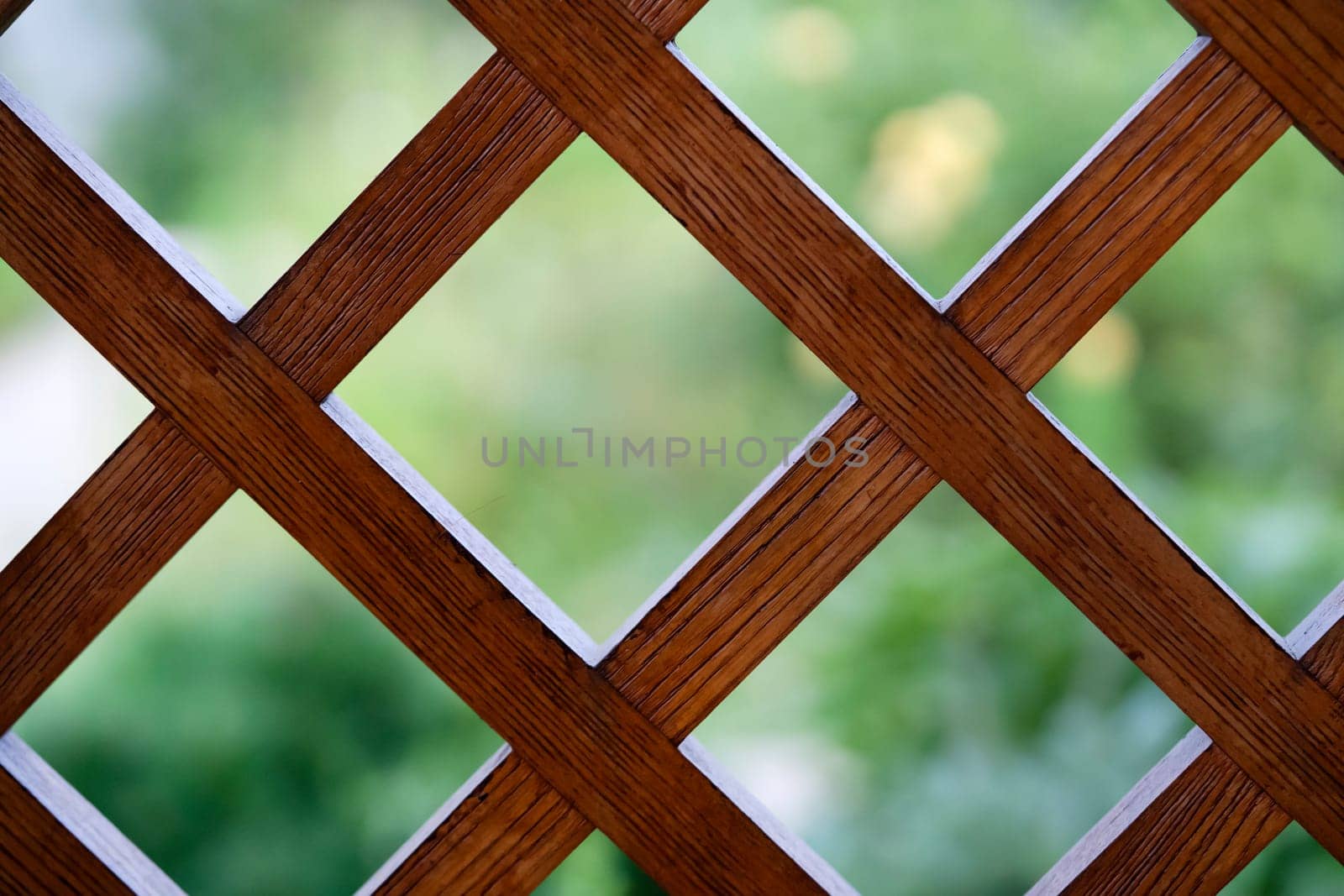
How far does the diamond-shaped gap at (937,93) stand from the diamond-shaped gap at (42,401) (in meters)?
0.93

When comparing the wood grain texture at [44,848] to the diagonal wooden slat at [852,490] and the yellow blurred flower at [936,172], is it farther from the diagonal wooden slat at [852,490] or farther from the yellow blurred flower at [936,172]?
the yellow blurred flower at [936,172]

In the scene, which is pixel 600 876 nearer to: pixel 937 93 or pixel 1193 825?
pixel 1193 825

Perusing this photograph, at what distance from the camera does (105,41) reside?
61.1 inches

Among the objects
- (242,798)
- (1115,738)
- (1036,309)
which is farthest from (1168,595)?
(242,798)

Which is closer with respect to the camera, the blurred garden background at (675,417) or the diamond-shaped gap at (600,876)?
the diamond-shaped gap at (600,876)

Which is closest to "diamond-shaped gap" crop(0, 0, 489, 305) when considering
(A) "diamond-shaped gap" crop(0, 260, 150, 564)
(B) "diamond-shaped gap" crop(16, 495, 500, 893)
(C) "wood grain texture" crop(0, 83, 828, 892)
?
(A) "diamond-shaped gap" crop(0, 260, 150, 564)

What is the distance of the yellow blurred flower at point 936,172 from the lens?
157cm

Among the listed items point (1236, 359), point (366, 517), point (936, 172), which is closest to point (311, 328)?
point (366, 517)

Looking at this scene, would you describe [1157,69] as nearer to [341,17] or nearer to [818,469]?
[341,17]

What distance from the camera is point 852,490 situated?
0.62m

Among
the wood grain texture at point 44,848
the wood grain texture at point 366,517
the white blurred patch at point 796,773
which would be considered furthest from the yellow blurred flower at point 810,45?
the wood grain texture at point 44,848

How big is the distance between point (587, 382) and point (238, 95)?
0.61m

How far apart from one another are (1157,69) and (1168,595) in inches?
47.2

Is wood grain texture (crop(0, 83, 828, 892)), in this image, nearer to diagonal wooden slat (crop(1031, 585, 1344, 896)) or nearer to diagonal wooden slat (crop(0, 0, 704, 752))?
diagonal wooden slat (crop(0, 0, 704, 752))
